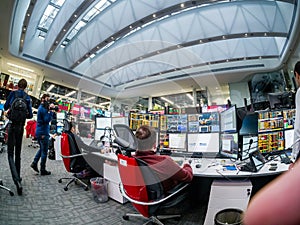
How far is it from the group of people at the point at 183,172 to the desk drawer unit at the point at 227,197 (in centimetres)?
29

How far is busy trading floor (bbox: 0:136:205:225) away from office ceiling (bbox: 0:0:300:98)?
5.44m

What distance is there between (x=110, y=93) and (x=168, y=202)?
13.8 meters

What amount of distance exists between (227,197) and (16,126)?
2704mm

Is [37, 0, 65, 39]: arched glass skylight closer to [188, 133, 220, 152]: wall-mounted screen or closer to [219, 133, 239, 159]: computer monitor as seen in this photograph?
[188, 133, 220, 152]: wall-mounted screen

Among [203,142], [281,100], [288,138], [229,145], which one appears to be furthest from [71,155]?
[281,100]

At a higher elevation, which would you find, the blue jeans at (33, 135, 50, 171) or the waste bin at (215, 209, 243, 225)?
the blue jeans at (33, 135, 50, 171)

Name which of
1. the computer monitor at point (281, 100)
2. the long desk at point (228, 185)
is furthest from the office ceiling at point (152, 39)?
the long desk at point (228, 185)

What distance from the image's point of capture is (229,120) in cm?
212

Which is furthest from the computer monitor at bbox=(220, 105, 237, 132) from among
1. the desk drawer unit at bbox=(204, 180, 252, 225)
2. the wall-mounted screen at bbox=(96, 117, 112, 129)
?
the wall-mounted screen at bbox=(96, 117, 112, 129)

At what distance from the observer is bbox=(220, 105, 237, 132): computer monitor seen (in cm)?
199

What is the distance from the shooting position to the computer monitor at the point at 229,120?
1.99 meters

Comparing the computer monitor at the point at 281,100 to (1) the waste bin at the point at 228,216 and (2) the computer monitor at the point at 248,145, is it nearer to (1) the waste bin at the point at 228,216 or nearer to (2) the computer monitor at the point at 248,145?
(2) the computer monitor at the point at 248,145

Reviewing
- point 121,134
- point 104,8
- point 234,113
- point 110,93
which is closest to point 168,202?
point 121,134

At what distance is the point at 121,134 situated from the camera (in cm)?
217
